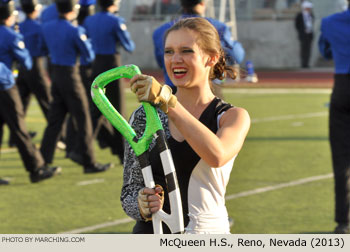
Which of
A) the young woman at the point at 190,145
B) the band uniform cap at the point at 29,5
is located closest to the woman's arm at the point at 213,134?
the young woman at the point at 190,145

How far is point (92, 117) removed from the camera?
33.8 feet

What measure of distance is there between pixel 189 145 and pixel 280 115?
40.3 feet

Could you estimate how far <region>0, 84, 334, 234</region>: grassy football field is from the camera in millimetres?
6715

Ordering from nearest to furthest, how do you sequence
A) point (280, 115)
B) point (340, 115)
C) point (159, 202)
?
point (159, 202), point (340, 115), point (280, 115)

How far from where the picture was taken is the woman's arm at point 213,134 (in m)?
2.71

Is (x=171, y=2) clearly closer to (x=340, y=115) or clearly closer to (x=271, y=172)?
(x=271, y=172)

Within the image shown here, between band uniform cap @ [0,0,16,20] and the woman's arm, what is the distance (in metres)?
6.08

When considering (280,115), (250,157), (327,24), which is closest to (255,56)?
(280,115)

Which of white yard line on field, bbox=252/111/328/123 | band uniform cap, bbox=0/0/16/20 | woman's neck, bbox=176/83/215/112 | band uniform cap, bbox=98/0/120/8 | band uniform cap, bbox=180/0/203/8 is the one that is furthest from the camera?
white yard line on field, bbox=252/111/328/123

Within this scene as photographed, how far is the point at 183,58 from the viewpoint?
2971 millimetres

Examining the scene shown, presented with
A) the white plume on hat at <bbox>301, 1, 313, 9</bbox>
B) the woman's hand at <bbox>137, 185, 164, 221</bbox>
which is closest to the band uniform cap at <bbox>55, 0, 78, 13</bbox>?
the woman's hand at <bbox>137, 185, 164, 221</bbox>

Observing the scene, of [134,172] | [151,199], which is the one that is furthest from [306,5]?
[151,199]

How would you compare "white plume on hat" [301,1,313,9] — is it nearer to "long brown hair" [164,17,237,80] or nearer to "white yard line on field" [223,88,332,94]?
"white yard line on field" [223,88,332,94]

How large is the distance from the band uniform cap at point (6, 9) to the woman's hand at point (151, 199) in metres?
6.28
